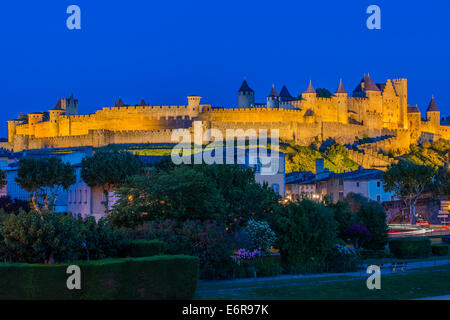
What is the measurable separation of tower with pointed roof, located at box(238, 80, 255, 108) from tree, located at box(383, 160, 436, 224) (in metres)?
61.7

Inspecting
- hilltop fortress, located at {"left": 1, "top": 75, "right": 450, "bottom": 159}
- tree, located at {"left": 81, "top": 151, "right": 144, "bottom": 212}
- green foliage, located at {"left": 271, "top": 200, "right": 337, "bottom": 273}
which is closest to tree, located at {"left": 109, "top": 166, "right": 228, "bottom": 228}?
green foliage, located at {"left": 271, "top": 200, "right": 337, "bottom": 273}

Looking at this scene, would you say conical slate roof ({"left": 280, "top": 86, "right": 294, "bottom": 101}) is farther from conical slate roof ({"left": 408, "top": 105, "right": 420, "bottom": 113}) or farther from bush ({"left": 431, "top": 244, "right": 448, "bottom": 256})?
bush ({"left": 431, "top": 244, "right": 448, "bottom": 256})

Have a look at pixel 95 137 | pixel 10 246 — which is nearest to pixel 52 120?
pixel 95 137

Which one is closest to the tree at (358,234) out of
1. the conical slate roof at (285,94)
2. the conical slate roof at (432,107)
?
the conical slate roof at (285,94)

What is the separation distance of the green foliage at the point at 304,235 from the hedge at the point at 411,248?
5.31 m

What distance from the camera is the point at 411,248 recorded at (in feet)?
126

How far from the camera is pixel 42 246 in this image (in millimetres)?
24094

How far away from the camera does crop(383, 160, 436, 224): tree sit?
206ft

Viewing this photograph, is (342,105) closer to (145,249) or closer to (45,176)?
(45,176)

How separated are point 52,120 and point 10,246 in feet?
312

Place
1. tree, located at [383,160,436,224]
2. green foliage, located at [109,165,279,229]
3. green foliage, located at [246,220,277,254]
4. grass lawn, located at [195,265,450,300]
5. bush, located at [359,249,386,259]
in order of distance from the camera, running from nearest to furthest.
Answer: grass lawn, located at [195,265,450,300]
green foliage, located at [109,165,279,229]
green foliage, located at [246,220,277,254]
bush, located at [359,249,386,259]
tree, located at [383,160,436,224]
